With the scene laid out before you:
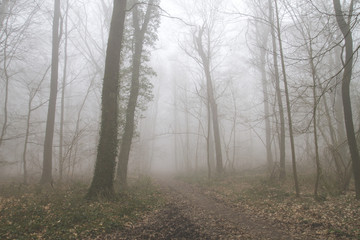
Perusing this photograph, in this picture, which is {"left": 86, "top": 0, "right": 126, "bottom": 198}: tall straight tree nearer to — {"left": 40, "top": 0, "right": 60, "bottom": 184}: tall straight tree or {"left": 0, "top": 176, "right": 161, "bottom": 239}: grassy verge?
{"left": 0, "top": 176, "right": 161, "bottom": 239}: grassy verge

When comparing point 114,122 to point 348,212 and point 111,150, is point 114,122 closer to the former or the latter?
point 111,150

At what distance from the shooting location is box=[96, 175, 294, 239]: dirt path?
446 centimetres

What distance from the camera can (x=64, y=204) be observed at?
5664mm

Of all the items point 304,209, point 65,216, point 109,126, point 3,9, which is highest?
point 3,9

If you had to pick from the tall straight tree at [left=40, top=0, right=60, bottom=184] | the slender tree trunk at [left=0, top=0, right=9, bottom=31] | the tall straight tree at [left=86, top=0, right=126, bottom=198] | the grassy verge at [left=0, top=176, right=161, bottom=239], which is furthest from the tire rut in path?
the slender tree trunk at [left=0, top=0, right=9, bottom=31]

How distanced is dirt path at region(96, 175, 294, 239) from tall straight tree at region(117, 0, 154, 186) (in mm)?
4054

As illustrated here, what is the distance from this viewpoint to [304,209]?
5824 millimetres

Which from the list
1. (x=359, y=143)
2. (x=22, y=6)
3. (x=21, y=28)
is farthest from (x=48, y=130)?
(x=359, y=143)

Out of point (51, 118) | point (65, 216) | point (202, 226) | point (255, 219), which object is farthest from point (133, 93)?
point (255, 219)

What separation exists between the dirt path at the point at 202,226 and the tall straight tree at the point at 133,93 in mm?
4054

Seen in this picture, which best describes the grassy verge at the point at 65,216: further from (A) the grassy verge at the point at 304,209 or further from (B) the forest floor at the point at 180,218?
(A) the grassy verge at the point at 304,209

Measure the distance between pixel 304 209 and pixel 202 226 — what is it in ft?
10.0

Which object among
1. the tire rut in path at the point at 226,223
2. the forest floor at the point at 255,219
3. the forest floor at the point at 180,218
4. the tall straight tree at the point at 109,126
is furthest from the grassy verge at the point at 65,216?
the tire rut in path at the point at 226,223

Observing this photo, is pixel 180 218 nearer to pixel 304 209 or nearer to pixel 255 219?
pixel 255 219
